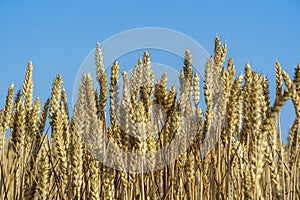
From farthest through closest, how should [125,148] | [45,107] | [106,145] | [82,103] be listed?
1. [45,107]
2. [106,145]
3. [82,103]
4. [125,148]

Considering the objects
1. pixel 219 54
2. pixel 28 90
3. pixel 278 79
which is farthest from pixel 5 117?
pixel 278 79

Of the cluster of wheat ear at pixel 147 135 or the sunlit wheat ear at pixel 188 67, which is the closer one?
the cluster of wheat ear at pixel 147 135

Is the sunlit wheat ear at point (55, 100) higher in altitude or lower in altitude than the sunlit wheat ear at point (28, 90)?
lower

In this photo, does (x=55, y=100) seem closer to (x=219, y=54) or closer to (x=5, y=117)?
(x=5, y=117)

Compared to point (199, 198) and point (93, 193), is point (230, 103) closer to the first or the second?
point (199, 198)

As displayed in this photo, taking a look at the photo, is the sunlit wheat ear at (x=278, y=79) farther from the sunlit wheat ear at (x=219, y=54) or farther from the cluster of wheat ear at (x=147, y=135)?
the sunlit wheat ear at (x=219, y=54)

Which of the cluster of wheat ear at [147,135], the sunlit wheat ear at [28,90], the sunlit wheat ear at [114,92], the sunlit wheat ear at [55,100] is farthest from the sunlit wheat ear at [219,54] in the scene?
the sunlit wheat ear at [28,90]

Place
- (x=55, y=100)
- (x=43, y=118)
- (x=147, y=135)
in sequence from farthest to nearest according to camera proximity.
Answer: (x=43, y=118), (x=55, y=100), (x=147, y=135)

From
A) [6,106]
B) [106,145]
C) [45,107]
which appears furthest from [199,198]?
[6,106]

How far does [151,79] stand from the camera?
6.53 ft

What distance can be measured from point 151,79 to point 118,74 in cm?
34

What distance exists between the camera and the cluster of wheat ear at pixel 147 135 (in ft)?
5.73

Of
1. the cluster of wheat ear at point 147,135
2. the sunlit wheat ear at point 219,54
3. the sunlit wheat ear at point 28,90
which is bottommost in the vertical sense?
the cluster of wheat ear at point 147,135

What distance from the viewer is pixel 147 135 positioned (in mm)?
1713
